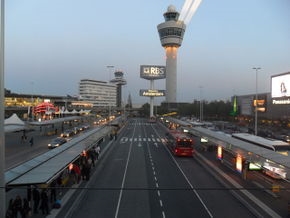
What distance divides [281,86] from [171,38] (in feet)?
421

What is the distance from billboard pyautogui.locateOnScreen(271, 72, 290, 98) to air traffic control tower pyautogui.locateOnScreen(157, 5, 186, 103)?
125431 millimetres

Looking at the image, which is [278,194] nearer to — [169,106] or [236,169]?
[236,169]

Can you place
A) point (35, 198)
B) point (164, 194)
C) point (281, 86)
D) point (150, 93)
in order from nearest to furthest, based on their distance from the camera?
point (35, 198) → point (164, 194) → point (281, 86) → point (150, 93)


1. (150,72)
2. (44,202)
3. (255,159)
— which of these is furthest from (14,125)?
(150,72)

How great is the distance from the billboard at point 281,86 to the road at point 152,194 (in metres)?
16.8

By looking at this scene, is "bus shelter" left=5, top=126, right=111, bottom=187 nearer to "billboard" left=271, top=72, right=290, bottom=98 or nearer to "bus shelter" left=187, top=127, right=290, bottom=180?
"bus shelter" left=187, top=127, right=290, bottom=180

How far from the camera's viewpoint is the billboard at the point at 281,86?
43.0 meters

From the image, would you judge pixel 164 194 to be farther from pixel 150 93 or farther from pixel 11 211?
pixel 150 93

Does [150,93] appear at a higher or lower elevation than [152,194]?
higher

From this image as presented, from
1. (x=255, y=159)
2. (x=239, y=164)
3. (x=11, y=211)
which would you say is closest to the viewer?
(x=11, y=211)

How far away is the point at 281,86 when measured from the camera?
44.3 m

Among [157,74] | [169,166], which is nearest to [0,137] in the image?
[169,166]

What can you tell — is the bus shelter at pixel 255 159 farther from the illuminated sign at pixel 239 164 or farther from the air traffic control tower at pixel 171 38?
the air traffic control tower at pixel 171 38

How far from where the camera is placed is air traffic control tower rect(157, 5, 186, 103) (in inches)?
6624
